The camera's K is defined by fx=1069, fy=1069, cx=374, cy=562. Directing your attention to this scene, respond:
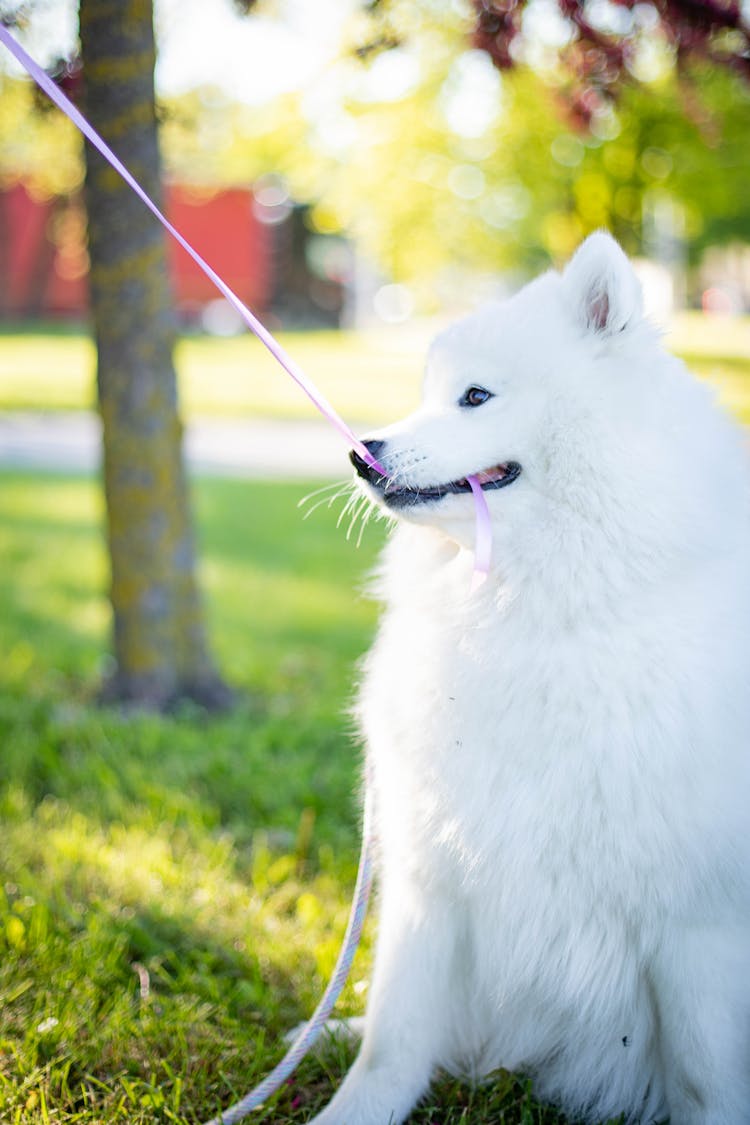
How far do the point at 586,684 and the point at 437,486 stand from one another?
17.8 inches

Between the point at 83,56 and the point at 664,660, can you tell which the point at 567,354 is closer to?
the point at 664,660

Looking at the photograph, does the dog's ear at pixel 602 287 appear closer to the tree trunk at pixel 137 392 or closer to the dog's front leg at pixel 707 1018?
the dog's front leg at pixel 707 1018

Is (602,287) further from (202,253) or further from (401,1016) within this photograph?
(202,253)

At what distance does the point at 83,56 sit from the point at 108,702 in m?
2.43

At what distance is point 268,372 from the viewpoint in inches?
723

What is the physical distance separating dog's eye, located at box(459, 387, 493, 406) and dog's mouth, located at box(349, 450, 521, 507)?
143 mm

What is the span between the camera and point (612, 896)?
196 cm

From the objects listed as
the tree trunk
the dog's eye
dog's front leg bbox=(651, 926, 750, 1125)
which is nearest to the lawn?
the tree trunk

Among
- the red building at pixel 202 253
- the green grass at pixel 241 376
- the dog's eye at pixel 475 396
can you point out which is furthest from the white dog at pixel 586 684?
the red building at pixel 202 253

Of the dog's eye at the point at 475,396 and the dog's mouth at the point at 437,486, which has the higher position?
the dog's eye at the point at 475,396

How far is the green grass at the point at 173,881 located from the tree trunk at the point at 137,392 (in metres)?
0.27

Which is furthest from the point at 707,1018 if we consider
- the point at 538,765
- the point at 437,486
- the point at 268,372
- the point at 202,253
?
the point at 202,253

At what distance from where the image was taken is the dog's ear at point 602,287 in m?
1.93

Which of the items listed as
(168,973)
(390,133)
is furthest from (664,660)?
(390,133)
